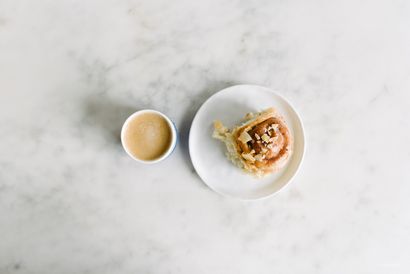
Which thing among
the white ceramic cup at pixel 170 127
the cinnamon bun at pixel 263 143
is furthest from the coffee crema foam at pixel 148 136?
the cinnamon bun at pixel 263 143

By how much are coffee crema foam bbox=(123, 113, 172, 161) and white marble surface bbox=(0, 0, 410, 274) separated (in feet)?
0.35

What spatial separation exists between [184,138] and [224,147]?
0.15m

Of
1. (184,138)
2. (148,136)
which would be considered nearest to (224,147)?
(184,138)

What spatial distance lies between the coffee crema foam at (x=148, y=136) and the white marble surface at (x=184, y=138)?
0.35 feet

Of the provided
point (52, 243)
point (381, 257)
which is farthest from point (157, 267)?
point (381, 257)

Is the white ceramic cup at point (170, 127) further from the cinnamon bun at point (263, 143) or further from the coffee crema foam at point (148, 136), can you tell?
the cinnamon bun at point (263, 143)

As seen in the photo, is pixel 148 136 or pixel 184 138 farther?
pixel 184 138

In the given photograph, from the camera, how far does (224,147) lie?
154cm

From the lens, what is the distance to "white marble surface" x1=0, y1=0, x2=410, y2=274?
156 centimetres

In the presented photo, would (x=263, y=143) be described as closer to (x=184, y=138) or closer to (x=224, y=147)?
(x=224, y=147)

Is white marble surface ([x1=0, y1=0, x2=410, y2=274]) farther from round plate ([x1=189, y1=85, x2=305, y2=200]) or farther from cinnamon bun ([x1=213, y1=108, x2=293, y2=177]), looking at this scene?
cinnamon bun ([x1=213, y1=108, x2=293, y2=177])

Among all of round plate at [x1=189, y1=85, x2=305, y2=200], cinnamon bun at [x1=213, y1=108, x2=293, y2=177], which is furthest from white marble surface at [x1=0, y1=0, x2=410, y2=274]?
cinnamon bun at [x1=213, y1=108, x2=293, y2=177]

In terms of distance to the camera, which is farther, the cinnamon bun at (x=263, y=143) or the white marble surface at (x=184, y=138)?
the white marble surface at (x=184, y=138)

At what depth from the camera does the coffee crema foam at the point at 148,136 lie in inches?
57.4
